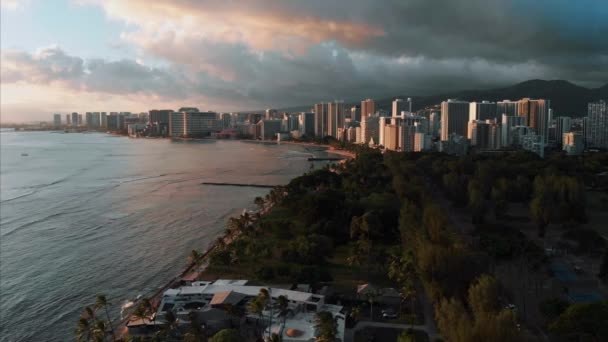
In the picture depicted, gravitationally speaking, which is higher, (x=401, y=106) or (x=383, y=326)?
(x=401, y=106)

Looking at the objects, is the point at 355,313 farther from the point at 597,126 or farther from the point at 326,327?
the point at 597,126

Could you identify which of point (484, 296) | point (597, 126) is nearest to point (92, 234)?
point (484, 296)

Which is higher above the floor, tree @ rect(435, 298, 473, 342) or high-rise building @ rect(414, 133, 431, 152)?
high-rise building @ rect(414, 133, 431, 152)

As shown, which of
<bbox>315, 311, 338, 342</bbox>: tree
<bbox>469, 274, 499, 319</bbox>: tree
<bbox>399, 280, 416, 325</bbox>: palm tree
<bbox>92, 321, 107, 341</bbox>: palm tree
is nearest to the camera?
<bbox>315, 311, 338, 342</bbox>: tree

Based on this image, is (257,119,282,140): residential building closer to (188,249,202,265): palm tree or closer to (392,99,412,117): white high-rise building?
(392,99,412,117): white high-rise building

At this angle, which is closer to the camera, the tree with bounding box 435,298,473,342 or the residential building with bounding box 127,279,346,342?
the tree with bounding box 435,298,473,342

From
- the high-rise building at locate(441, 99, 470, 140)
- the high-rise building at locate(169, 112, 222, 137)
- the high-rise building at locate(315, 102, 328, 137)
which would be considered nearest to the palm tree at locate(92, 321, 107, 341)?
the high-rise building at locate(441, 99, 470, 140)
